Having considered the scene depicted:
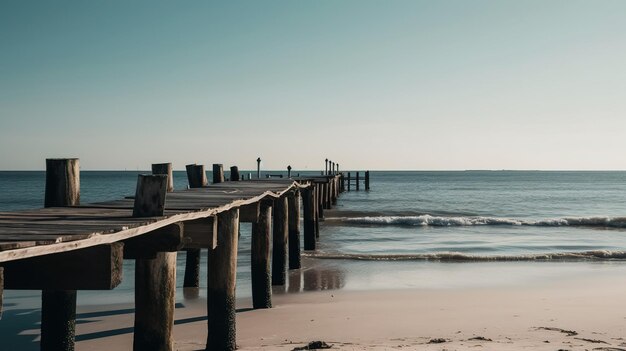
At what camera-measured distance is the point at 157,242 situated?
6062 mm

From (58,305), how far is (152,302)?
1326 mm

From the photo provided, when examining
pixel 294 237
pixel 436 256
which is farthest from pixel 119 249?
pixel 436 256

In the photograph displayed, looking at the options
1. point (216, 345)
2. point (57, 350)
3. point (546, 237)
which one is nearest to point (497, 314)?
point (216, 345)

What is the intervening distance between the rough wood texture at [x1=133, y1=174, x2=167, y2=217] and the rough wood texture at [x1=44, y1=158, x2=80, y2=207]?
53.1 inches

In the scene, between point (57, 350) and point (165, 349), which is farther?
point (57, 350)

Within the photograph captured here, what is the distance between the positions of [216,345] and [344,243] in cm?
1604

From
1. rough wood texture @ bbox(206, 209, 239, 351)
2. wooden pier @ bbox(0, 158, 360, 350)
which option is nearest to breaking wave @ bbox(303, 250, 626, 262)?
wooden pier @ bbox(0, 158, 360, 350)

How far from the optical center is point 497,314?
1132cm

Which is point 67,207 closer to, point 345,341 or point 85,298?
point 345,341

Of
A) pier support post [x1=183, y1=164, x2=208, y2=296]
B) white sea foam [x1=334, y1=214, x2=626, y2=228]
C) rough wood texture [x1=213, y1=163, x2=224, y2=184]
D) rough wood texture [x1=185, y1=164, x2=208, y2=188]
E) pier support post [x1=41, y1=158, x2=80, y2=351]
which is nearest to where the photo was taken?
pier support post [x1=41, y1=158, x2=80, y2=351]

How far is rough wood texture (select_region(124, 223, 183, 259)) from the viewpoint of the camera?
6.06 meters

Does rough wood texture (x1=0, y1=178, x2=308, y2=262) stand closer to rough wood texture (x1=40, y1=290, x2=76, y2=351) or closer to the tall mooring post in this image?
the tall mooring post

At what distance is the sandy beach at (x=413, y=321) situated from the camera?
9208 millimetres

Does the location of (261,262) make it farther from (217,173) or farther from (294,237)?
(294,237)
